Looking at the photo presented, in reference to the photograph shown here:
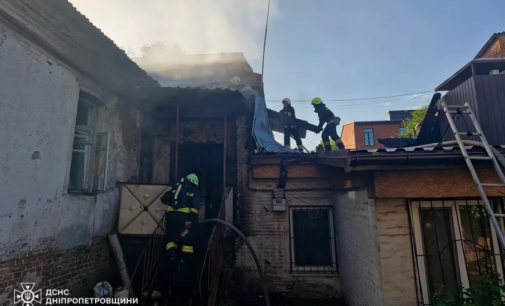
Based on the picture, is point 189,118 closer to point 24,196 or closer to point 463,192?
point 24,196

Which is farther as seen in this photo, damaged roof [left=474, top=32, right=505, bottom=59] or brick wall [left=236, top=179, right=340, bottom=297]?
damaged roof [left=474, top=32, right=505, bottom=59]

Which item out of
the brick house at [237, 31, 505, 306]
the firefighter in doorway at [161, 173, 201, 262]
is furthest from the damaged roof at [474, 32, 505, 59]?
the firefighter in doorway at [161, 173, 201, 262]

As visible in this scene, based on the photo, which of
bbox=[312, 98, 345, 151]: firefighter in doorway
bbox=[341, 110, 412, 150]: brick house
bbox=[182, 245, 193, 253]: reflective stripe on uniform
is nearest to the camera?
bbox=[182, 245, 193, 253]: reflective stripe on uniform

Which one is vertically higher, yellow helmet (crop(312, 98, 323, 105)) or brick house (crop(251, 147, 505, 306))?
yellow helmet (crop(312, 98, 323, 105))

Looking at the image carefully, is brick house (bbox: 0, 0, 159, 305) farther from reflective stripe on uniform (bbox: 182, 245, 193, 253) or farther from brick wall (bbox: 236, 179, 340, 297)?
brick wall (bbox: 236, 179, 340, 297)

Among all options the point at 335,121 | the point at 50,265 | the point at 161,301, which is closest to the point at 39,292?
the point at 50,265

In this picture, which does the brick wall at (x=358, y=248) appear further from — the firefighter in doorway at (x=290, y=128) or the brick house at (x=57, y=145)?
the brick house at (x=57, y=145)

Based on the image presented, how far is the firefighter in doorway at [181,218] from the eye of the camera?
511 centimetres

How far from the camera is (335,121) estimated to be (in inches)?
348

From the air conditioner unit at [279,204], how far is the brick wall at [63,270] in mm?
3792

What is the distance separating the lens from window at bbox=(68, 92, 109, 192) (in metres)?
5.73

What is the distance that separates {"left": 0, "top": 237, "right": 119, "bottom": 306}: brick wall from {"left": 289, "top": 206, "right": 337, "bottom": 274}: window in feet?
13.6

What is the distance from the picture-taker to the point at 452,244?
13.0 feet

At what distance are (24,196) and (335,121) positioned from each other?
7788 mm
